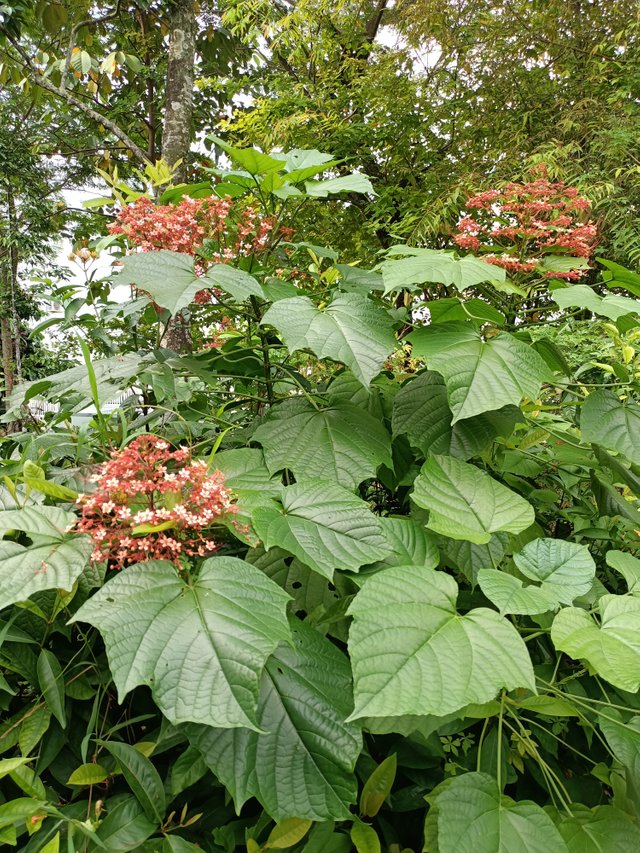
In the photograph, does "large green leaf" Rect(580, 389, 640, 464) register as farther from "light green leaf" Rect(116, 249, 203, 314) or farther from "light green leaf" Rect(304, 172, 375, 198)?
"light green leaf" Rect(116, 249, 203, 314)

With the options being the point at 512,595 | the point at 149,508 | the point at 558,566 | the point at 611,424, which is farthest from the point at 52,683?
the point at 611,424

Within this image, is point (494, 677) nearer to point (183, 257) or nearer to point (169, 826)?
point (169, 826)

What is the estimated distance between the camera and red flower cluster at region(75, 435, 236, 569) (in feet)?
2.03

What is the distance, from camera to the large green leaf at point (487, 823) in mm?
567

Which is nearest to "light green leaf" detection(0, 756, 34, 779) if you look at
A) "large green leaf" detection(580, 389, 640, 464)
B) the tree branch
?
"large green leaf" detection(580, 389, 640, 464)

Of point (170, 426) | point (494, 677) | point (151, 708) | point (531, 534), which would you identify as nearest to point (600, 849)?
point (494, 677)

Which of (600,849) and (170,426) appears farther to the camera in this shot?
(170,426)

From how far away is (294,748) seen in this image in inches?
23.0

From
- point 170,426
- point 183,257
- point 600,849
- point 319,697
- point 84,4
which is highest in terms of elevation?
point 84,4

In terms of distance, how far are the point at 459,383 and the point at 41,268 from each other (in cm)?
855

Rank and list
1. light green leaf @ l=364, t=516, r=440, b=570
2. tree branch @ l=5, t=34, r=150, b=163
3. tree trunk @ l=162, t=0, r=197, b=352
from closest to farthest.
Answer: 1. light green leaf @ l=364, t=516, r=440, b=570
2. tree trunk @ l=162, t=0, r=197, b=352
3. tree branch @ l=5, t=34, r=150, b=163

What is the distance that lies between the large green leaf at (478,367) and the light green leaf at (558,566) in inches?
8.1

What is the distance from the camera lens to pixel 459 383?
0.81m

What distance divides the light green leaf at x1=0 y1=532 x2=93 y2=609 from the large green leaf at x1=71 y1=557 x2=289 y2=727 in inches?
2.4
